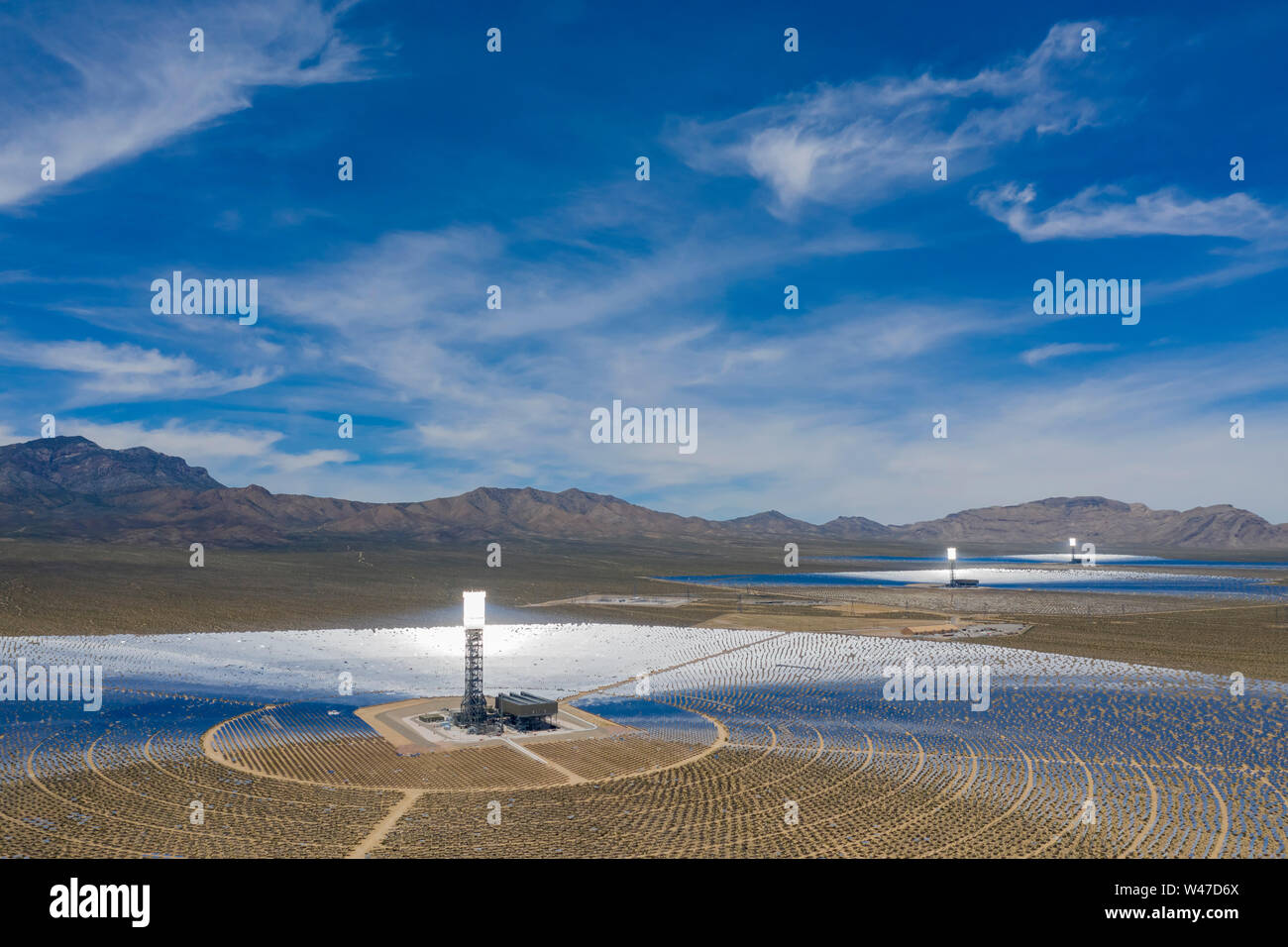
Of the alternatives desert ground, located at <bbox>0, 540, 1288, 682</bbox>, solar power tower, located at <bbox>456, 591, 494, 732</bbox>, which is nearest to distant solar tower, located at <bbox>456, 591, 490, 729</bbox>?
solar power tower, located at <bbox>456, 591, 494, 732</bbox>

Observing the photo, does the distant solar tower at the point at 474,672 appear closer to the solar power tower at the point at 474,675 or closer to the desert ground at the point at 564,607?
the solar power tower at the point at 474,675

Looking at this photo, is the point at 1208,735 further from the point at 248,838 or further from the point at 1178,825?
the point at 248,838

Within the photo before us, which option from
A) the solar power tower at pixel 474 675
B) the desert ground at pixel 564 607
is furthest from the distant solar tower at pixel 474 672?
the desert ground at pixel 564 607

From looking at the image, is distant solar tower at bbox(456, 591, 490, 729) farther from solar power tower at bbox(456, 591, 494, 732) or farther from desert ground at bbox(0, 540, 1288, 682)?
desert ground at bbox(0, 540, 1288, 682)

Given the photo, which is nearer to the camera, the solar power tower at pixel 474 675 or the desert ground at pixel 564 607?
the solar power tower at pixel 474 675

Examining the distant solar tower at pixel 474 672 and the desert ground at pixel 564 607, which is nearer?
the distant solar tower at pixel 474 672

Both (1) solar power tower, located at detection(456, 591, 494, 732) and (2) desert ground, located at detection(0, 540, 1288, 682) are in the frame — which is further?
(2) desert ground, located at detection(0, 540, 1288, 682)

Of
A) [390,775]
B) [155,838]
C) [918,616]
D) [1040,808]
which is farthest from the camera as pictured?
[918,616]
